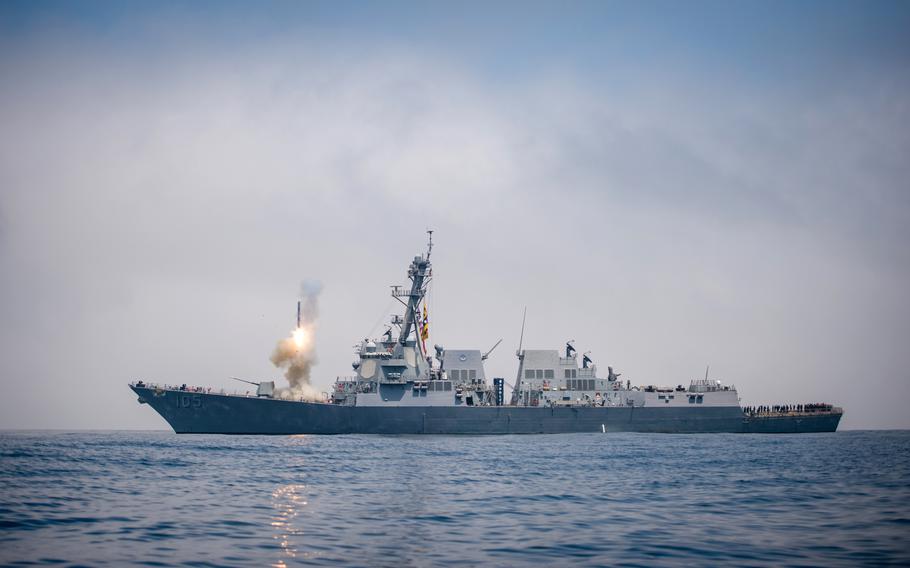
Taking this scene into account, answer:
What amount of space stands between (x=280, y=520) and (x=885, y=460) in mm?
31524

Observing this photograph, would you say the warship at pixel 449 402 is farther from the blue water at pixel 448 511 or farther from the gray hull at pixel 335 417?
the blue water at pixel 448 511

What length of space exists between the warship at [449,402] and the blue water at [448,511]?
20.0 m

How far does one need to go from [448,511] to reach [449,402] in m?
37.5

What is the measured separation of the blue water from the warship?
20.0 m

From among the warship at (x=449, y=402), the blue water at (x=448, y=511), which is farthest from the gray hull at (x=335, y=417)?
the blue water at (x=448, y=511)

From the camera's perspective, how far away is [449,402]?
5522 cm

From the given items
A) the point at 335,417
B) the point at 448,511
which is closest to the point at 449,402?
the point at 335,417

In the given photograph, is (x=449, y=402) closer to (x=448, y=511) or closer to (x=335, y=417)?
(x=335, y=417)

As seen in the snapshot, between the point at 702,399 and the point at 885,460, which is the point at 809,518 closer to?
the point at 885,460

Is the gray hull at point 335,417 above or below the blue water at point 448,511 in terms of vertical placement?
above

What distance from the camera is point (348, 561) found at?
12180 mm

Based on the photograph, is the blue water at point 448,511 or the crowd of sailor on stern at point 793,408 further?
the crowd of sailor on stern at point 793,408

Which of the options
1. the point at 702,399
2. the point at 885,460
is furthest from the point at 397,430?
the point at 885,460

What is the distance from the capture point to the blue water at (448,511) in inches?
507
